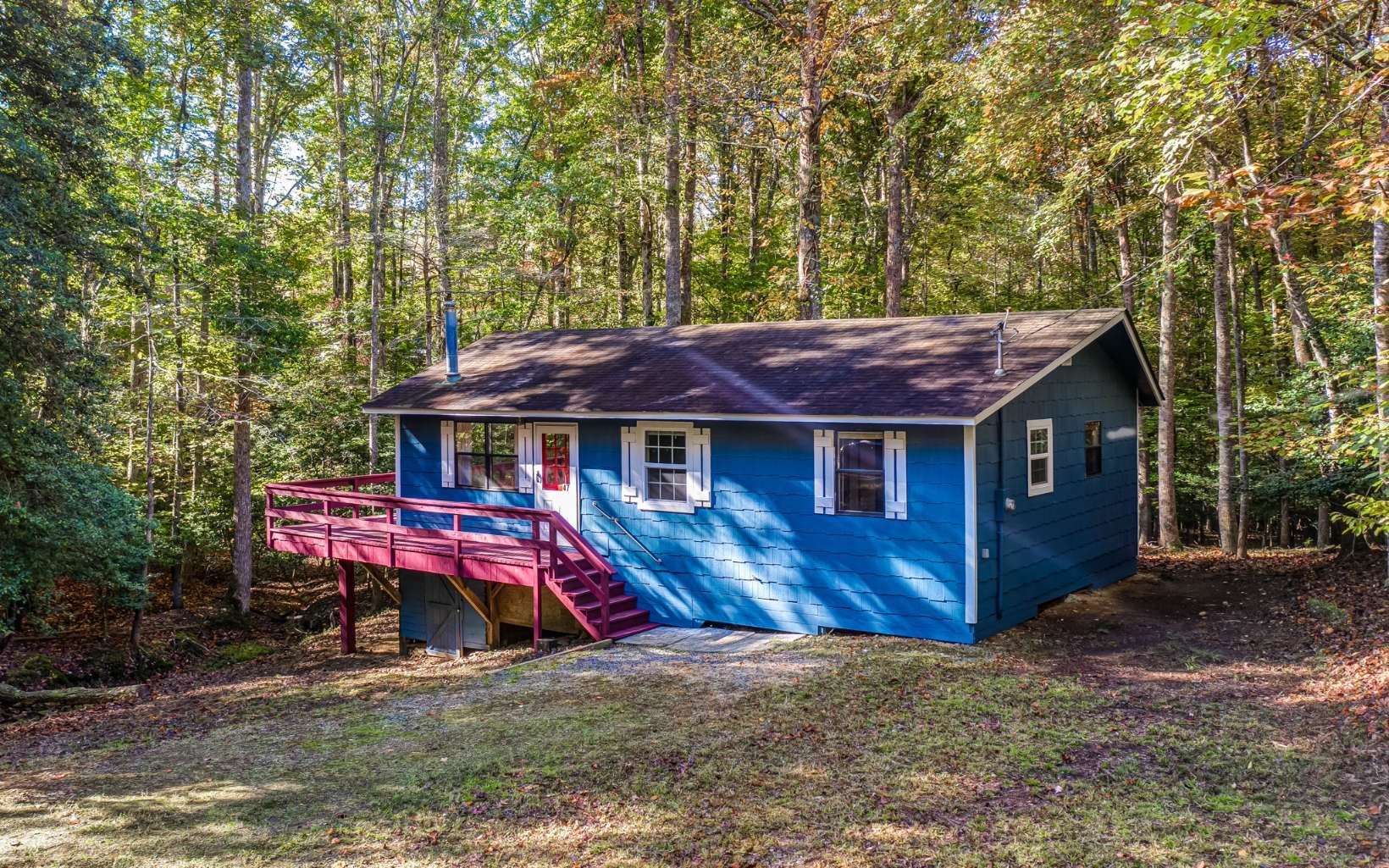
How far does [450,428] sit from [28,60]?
6.91 m

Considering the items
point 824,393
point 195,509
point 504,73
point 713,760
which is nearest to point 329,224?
point 504,73

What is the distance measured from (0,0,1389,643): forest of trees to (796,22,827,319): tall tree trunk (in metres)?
0.07

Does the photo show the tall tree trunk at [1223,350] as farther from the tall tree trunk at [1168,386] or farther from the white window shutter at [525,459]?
the white window shutter at [525,459]

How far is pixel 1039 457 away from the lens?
1158 cm

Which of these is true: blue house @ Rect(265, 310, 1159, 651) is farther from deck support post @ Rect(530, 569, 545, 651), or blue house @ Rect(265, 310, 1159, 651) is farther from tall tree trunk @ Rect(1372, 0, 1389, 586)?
tall tree trunk @ Rect(1372, 0, 1389, 586)

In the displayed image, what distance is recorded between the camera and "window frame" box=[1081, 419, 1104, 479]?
1288 centimetres

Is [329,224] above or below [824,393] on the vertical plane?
above

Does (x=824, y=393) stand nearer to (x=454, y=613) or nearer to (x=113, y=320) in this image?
(x=454, y=613)

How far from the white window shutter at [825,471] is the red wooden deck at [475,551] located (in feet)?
10.00

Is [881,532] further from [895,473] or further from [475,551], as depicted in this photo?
[475,551]

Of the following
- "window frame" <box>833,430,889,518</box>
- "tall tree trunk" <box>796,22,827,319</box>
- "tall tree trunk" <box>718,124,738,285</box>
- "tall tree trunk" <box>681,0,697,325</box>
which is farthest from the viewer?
"tall tree trunk" <box>718,124,738,285</box>

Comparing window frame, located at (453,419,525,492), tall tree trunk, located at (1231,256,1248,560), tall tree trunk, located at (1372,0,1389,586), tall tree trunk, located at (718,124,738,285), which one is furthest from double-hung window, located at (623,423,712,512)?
tall tree trunk, located at (718,124,738,285)

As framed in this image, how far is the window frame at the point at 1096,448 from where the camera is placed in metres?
12.9

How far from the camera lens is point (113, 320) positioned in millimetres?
16141
